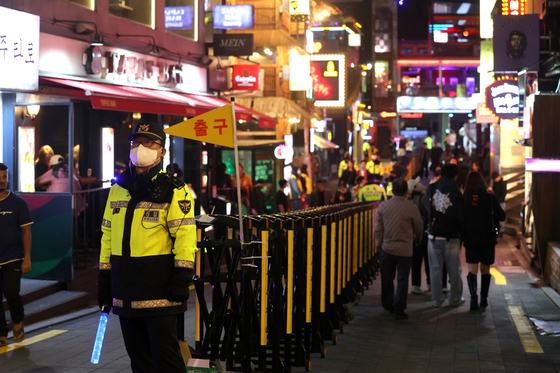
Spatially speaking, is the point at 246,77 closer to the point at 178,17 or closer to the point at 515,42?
the point at 178,17

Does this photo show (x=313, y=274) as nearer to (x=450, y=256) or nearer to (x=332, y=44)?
(x=450, y=256)

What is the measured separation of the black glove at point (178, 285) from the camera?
4598 millimetres

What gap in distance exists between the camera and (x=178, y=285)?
4.61 meters

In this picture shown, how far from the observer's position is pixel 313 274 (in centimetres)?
696

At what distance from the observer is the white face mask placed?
4.83m

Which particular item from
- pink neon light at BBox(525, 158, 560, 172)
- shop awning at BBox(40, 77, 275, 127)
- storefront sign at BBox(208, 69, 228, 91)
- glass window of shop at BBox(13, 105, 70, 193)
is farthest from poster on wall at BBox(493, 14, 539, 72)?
glass window of shop at BBox(13, 105, 70, 193)

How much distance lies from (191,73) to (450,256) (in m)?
10.0

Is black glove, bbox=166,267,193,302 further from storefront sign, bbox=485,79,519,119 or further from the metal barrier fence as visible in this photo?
storefront sign, bbox=485,79,519,119

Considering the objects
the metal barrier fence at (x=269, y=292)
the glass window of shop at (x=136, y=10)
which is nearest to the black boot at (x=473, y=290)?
the metal barrier fence at (x=269, y=292)

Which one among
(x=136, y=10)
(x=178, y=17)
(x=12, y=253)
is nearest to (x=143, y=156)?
(x=12, y=253)

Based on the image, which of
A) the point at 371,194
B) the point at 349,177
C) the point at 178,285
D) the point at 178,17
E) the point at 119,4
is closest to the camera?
the point at 178,285

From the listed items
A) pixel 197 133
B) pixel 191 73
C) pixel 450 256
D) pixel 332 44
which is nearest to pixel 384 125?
pixel 332 44

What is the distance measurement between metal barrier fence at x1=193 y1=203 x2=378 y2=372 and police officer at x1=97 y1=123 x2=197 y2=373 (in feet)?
3.17

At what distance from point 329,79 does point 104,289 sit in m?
25.5
